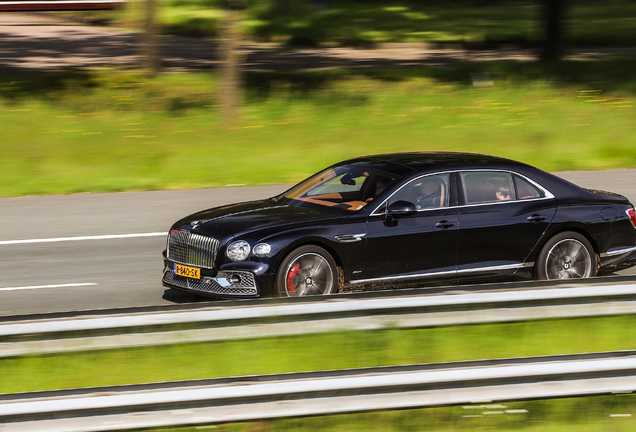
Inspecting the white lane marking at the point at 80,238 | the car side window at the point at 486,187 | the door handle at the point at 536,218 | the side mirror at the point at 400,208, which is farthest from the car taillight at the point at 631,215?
the white lane marking at the point at 80,238

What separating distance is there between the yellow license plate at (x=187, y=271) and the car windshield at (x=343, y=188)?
4.48 ft

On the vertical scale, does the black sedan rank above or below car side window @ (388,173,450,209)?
below

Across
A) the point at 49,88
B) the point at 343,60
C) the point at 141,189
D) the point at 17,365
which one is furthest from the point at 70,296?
the point at 343,60

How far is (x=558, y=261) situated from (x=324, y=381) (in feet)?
15.7

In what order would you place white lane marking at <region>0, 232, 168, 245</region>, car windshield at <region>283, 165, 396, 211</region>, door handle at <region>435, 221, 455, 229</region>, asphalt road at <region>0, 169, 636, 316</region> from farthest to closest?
white lane marking at <region>0, 232, 168, 245</region> → asphalt road at <region>0, 169, 636, 316</region> → car windshield at <region>283, 165, 396, 211</region> → door handle at <region>435, 221, 455, 229</region>

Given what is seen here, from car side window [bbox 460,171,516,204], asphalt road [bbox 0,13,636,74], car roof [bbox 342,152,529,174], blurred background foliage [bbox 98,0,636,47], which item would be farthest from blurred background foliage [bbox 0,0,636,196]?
car side window [bbox 460,171,516,204]

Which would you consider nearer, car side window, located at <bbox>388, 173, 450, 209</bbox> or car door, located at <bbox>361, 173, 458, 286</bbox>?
car door, located at <bbox>361, 173, 458, 286</bbox>

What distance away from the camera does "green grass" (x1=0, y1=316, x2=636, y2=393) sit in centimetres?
555

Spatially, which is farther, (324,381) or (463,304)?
(463,304)

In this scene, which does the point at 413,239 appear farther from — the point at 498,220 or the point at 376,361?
the point at 376,361

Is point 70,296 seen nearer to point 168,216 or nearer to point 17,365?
point 17,365

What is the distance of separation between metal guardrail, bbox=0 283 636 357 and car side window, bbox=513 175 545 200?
9.81ft

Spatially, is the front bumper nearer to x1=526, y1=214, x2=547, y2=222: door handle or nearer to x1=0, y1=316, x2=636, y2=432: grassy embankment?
x1=0, y1=316, x2=636, y2=432: grassy embankment

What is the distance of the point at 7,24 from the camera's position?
35.8 m
